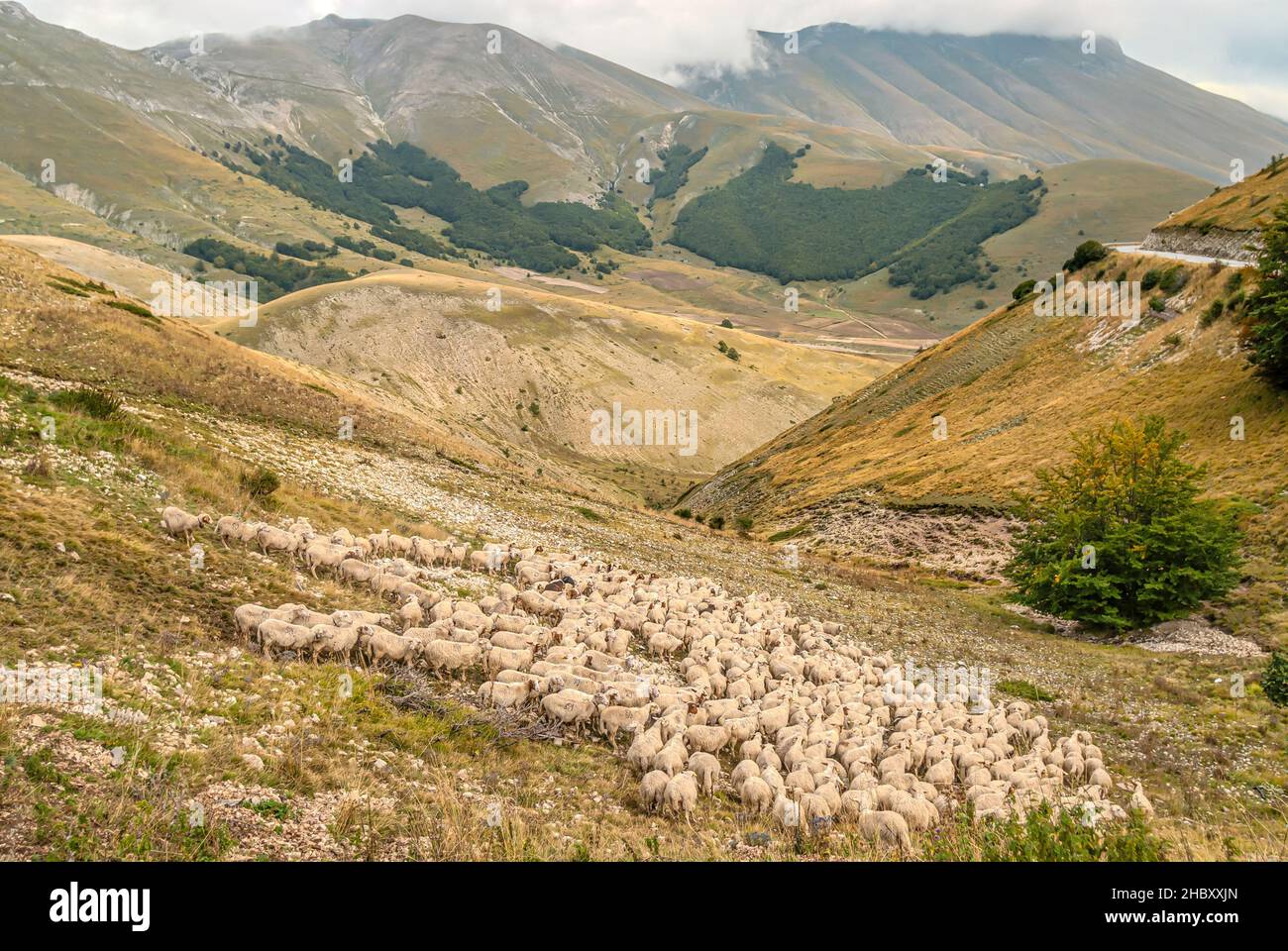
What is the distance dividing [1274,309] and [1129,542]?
858 inches

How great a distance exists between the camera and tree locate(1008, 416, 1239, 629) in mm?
32781

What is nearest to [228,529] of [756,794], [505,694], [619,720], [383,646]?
[383,646]

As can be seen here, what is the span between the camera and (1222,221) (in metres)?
74.4

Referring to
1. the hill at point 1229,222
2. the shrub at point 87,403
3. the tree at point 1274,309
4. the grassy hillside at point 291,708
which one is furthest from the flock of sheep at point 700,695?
the hill at point 1229,222

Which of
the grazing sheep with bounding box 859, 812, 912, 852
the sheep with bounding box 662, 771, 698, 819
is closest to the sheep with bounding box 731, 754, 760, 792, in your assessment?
the sheep with bounding box 662, 771, 698, 819

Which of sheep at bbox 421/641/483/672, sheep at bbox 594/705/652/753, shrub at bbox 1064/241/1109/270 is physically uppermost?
shrub at bbox 1064/241/1109/270

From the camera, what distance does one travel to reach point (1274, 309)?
4484 cm

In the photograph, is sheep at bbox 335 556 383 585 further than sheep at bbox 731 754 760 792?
Yes

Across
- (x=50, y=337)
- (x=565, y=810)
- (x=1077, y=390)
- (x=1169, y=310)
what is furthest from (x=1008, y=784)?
(x=1169, y=310)

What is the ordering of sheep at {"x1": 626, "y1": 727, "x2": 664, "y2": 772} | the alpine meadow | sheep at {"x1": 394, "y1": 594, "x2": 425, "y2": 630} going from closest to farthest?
the alpine meadow, sheep at {"x1": 626, "y1": 727, "x2": 664, "y2": 772}, sheep at {"x1": 394, "y1": 594, "x2": 425, "y2": 630}

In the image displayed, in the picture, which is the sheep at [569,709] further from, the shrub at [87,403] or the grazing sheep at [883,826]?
the shrub at [87,403]

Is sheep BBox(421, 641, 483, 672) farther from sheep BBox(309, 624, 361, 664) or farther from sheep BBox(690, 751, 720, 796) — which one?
sheep BBox(690, 751, 720, 796)

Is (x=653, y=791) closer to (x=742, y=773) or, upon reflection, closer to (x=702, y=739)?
(x=742, y=773)

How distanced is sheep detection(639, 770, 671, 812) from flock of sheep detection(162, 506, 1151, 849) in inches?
1.0
